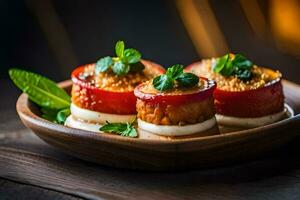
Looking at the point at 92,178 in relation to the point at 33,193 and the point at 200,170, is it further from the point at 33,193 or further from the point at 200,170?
the point at 200,170

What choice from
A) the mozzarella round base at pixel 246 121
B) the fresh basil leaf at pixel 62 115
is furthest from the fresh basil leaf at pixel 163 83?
the fresh basil leaf at pixel 62 115

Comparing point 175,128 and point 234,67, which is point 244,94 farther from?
point 175,128

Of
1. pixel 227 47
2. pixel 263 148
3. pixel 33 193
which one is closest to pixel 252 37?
pixel 227 47

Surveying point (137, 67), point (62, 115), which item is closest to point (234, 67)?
point (137, 67)

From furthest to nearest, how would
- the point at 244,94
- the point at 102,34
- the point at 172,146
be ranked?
the point at 102,34 → the point at 244,94 → the point at 172,146

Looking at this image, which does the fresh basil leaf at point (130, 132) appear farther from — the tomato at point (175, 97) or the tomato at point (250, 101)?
the tomato at point (250, 101)
